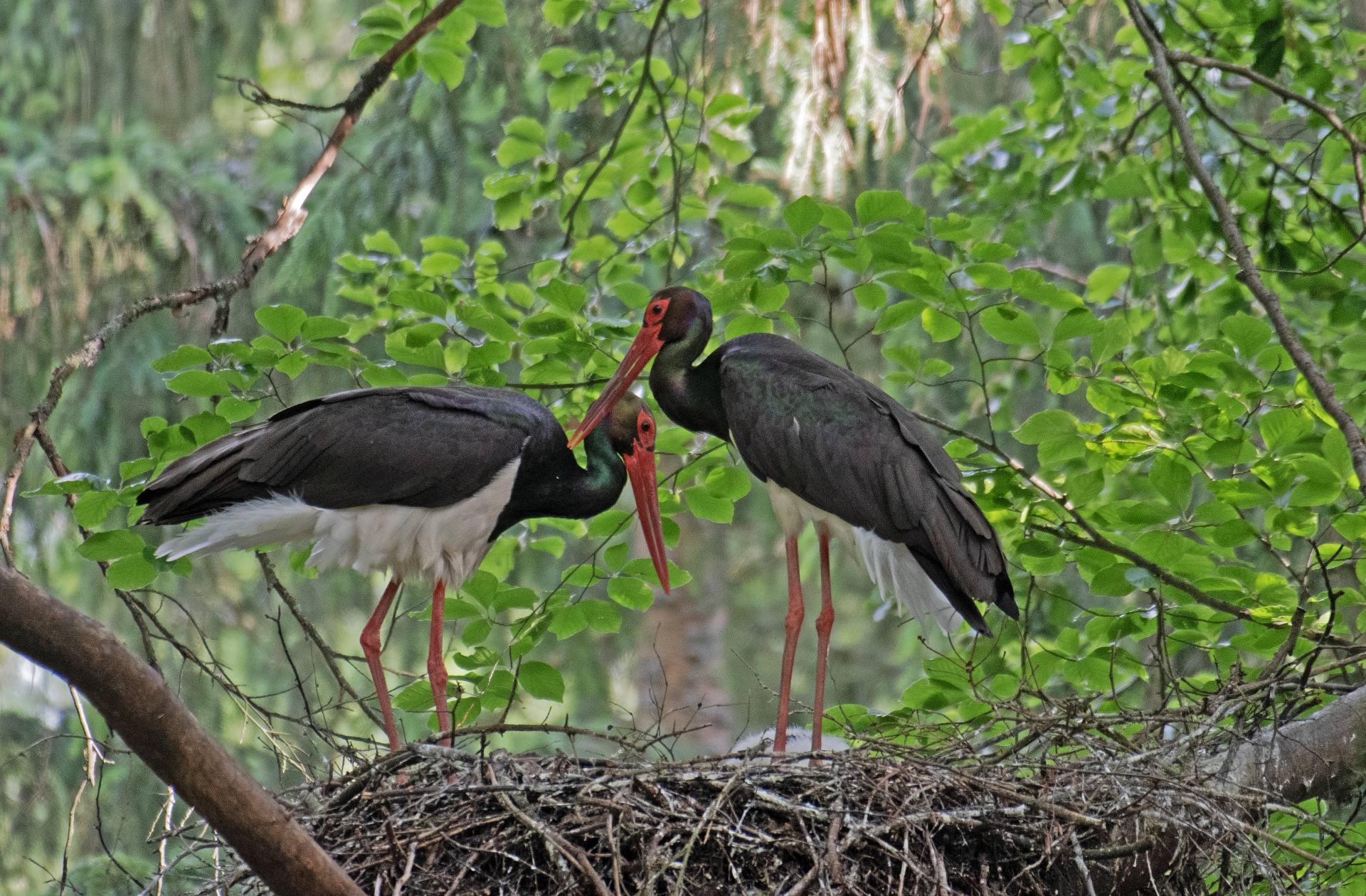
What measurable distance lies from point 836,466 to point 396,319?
1612 millimetres

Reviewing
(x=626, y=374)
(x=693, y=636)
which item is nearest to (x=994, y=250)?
(x=626, y=374)

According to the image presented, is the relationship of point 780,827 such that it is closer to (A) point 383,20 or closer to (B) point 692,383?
(B) point 692,383

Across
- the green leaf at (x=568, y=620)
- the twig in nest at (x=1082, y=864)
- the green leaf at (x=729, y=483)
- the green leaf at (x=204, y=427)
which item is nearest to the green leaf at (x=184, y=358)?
the green leaf at (x=204, y=427)

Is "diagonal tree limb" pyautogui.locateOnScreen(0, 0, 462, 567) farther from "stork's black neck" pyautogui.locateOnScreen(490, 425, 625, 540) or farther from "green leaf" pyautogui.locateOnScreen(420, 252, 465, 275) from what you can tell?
"stork's black neck" pyautogui.locateOnScreen(490, 425, 625, 540)

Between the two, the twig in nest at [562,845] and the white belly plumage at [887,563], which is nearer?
the twig in nest at [562,845]

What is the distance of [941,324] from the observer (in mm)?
3781

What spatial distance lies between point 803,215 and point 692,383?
0.77 m

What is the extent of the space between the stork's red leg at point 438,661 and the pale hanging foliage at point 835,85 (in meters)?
2.00

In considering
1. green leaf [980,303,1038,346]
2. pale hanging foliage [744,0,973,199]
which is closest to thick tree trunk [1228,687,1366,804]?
green leaf [980,303,1038,346]

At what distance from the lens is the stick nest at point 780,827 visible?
8.39 ft

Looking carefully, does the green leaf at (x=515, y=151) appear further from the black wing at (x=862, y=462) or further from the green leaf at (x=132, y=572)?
the green leaf at (x=132, y=572)

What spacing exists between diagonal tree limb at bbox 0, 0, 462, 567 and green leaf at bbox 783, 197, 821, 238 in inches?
49.2

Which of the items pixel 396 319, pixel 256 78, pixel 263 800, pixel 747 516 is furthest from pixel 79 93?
pixel 263 800

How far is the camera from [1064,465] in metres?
4.03
